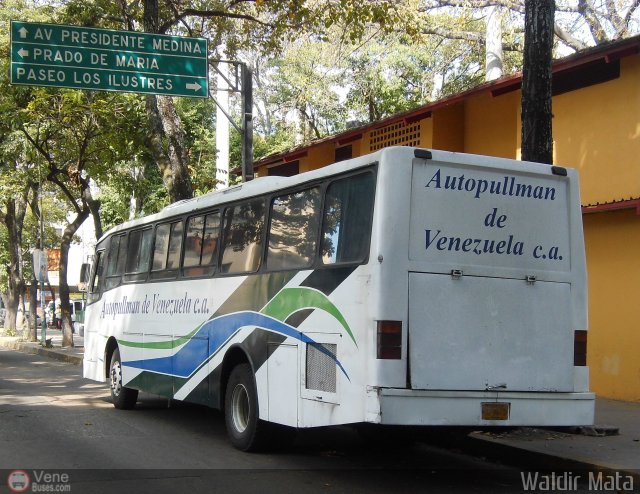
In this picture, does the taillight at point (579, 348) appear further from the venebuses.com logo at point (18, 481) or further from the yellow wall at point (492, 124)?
the yellow wall at point (492, 124)

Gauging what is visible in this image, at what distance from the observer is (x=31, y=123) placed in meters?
23.1

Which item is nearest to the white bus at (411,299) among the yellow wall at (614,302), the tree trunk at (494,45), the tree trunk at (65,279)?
the yellow wall at (614,302)

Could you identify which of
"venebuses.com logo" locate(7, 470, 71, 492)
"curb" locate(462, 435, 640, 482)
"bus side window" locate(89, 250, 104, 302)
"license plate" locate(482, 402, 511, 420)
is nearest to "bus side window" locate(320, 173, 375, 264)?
"license plate" locate(482, 402, 511, 420)

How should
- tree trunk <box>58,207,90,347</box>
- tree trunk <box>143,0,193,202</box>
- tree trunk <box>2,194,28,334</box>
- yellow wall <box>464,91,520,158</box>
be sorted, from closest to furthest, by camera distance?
yellow wall <box>464,91,520,158</box>, tree trunk <box>143,0,193,202</box>, tree trunk <box>58,207,90,347</box>, tree trunk <box>2,194,28,334</box>

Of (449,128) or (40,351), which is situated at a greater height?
(449,128)

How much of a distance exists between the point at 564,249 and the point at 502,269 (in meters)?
0.81

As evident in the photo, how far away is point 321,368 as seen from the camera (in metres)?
7.93

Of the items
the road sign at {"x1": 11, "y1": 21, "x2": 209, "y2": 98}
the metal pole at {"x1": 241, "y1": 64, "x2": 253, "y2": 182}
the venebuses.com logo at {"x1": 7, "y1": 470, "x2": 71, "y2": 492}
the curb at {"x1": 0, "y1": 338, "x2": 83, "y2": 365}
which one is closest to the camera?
the venebuses.com logo at {"x1": 7, "y1": 470, "x2": 71, "y2": 492}

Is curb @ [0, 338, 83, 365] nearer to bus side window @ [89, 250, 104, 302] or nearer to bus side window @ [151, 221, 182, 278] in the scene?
bus side window @ [89, 250, 104, 302]

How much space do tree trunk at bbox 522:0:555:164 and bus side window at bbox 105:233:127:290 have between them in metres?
6.73

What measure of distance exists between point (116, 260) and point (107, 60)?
330 cm

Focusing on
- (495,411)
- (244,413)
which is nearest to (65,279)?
(244,413)

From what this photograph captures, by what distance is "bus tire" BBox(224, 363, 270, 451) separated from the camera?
901 centimetres

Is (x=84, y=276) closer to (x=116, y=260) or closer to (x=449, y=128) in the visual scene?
(x=116, y=260)
